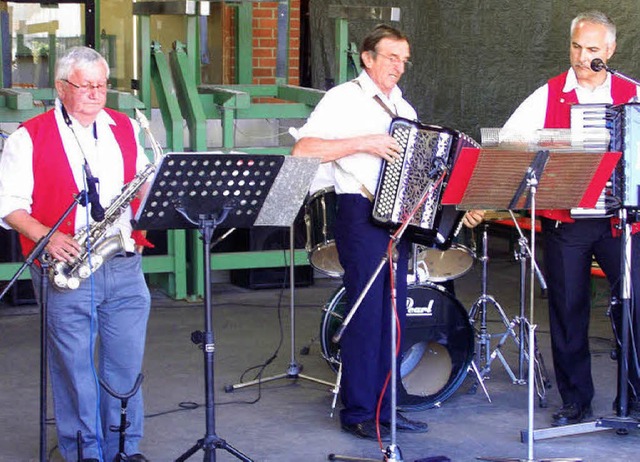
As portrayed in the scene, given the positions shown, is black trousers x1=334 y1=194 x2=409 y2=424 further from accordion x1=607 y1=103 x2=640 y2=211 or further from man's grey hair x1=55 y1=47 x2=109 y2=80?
man's grey hair x1=55 y1=47 x2=109 y2=80

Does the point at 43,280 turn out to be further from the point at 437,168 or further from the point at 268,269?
the point at 268,269

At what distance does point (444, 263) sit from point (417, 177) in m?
1.29

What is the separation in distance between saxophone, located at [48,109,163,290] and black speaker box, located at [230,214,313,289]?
3.72 meters

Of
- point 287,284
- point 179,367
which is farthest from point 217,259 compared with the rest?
point 179,367

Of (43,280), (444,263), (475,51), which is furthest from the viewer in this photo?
(475,51)

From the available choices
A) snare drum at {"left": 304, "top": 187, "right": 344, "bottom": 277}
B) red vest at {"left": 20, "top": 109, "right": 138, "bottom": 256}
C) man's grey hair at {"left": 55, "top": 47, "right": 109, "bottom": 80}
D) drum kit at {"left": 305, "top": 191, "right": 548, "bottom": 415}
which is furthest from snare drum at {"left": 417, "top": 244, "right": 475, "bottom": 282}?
man's grey hair at {"left": 55, "top": 47, "right": 109, "bottom": 80}

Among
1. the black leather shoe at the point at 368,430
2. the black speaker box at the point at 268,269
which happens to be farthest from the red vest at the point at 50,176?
the black speaker box at the point at 268,269

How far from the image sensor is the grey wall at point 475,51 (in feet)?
29.3

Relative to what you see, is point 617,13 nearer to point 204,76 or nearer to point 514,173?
point 514,173

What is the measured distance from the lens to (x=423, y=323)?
19.9 feet

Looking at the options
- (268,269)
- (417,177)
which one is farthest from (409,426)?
(268,269)

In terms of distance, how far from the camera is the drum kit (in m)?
6.03

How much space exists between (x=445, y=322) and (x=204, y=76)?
626 centimetres

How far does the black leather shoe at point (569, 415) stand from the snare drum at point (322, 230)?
136cm
